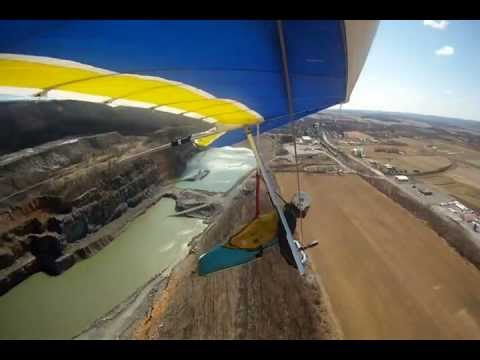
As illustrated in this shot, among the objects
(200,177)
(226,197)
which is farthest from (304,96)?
(200,177)

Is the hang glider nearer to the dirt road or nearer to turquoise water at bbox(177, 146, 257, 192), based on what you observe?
the dirt road

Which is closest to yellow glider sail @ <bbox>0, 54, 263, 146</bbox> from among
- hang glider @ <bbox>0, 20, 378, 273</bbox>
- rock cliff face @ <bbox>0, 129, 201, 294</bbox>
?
hang glider @ <bbox>0, 20, 378, 273</bbox>

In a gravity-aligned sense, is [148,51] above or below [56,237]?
above

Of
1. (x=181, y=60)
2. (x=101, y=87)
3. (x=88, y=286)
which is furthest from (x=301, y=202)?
(x=88, y=286)

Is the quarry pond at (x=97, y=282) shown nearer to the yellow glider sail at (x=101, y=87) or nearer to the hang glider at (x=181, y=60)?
the yellow glider sail at (x=101, y=87)
